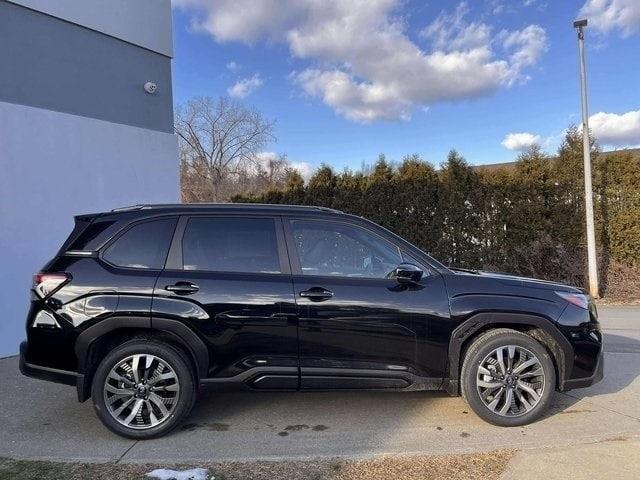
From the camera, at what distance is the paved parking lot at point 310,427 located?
3990mm

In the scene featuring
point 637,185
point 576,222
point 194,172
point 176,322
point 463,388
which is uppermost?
point 194,172

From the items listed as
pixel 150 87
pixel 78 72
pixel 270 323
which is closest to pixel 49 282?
pixel 270 323

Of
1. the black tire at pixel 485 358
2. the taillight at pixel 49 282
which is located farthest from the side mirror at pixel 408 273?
the taillight at pixel 49 282

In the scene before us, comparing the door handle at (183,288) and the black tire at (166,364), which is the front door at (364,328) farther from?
the black tire at (166,364)

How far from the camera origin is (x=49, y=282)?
13.7ft

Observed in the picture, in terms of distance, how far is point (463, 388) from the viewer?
168 inches

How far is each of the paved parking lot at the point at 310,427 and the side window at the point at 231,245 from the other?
139 centimetres

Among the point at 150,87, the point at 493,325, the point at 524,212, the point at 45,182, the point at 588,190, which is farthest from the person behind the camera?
the point at 524,212

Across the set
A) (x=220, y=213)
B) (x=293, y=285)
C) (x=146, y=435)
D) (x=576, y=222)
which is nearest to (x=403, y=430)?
(x=293, y=285)

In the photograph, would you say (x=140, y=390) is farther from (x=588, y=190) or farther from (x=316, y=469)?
(x=588, y=190)

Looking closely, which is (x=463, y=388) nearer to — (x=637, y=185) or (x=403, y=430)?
(x=403, y=430)

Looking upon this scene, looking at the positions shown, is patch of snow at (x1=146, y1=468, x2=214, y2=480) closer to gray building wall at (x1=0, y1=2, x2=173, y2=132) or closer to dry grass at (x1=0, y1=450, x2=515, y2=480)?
dry grass at (x1=0, y1=450, x2=515, y2=480)

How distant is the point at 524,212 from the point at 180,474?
401 inches

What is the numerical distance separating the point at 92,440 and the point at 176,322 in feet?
3.96
